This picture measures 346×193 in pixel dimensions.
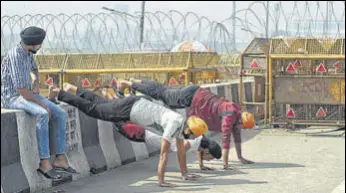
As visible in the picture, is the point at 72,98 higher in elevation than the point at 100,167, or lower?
higher

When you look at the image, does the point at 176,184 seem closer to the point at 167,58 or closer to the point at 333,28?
the point at 333,28

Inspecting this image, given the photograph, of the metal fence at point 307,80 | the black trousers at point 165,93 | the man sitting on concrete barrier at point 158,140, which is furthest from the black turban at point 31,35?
the metal fence at point 307,80

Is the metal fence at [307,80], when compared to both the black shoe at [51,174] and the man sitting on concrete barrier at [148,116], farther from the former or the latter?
the black shoe at [51,174]

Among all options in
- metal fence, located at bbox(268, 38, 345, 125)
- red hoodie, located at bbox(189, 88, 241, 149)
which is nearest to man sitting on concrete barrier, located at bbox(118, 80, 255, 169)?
red hoodie, located at bbox(189, 88, 241, 149)

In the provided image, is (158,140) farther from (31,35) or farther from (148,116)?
(31,35)

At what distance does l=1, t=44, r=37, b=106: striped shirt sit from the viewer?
28.6 ft

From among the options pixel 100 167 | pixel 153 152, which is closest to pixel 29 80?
pixel 100 167

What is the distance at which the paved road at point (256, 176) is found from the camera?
9.55 metres

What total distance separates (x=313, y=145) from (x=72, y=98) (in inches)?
238

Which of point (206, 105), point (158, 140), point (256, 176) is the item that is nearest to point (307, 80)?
point (206, 105)

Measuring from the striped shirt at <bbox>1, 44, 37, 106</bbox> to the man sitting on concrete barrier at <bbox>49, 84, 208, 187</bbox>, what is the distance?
1319 millimetres

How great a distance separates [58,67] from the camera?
19703 millimetres

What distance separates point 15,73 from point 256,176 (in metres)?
3.84

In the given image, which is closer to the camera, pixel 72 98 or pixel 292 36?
pixel 72 98
